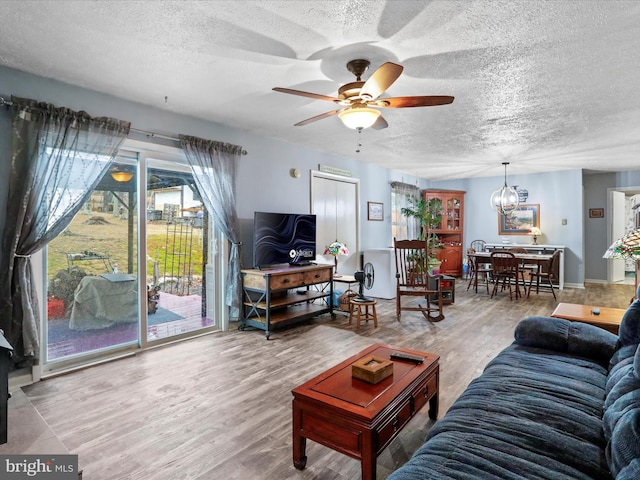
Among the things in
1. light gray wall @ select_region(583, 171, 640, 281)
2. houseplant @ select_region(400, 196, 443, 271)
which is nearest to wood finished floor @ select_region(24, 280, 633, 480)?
houseplant @ select_region(400, 196, 443, 271)

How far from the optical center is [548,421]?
141cm

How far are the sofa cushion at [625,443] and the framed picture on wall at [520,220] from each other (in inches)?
312

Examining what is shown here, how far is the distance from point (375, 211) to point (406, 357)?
5061 millimetres

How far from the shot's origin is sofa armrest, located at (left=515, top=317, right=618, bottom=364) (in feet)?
6.77

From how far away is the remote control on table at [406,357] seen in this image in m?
2.16

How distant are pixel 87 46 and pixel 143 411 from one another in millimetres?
2552

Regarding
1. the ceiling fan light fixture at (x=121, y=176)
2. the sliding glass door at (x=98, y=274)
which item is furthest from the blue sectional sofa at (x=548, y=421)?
the ceiling fan light fixture at (x=121, y=176)

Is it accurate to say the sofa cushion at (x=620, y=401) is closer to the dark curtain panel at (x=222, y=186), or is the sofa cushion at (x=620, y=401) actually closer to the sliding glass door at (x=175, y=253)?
the dark curtain panel at (x=222, y=186)

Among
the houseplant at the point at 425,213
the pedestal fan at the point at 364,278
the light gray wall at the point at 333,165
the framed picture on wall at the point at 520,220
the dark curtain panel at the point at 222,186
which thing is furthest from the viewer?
the framed picture on wall at the point at 520,220

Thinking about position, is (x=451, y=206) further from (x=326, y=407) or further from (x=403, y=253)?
(x=326, y=407)

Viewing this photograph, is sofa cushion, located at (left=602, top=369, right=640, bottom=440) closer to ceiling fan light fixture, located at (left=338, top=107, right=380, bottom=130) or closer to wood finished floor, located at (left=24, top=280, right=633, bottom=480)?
wood finished floor, located at (left=24, top=280, right=633, bottom=480)

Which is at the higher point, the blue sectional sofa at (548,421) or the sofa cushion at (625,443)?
the sofa cushion at (625,443)

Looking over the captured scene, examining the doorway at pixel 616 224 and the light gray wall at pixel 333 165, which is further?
the doorway at pixel 616 224

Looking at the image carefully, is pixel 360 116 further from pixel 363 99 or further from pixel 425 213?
pixel 425 213
